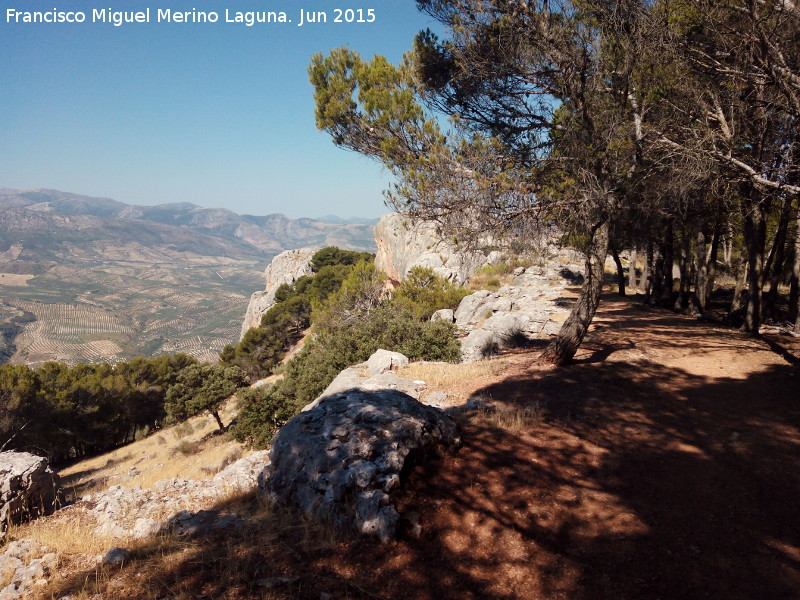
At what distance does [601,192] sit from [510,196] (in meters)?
1.78

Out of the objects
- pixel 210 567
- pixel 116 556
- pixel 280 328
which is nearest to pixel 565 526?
pixel 210 567

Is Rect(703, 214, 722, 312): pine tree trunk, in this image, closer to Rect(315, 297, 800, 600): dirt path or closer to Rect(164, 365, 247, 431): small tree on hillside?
Rect(315, 297, 800, 600): dirt path

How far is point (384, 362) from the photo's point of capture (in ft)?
38.7

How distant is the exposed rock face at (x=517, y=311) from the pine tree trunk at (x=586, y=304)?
3.89m

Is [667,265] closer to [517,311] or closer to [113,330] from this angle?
[517,311]

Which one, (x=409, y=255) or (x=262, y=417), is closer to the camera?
(x=262, y=417)

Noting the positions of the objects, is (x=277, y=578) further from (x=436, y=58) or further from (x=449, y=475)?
(x=436, y=58)

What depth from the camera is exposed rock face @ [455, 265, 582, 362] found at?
14188mm

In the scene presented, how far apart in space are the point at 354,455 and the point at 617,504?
9.98 feet

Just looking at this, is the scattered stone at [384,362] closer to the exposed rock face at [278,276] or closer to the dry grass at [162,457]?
the dry grass at [162,457]

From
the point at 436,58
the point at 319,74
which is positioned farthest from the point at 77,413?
the point at 436,58

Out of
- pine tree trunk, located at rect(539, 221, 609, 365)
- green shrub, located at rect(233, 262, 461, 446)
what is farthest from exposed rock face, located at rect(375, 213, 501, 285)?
pine tree trunk, located at rect(539, 221, 609, 365)

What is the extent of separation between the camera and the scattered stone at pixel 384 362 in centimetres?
1152

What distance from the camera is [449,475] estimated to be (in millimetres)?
5148
